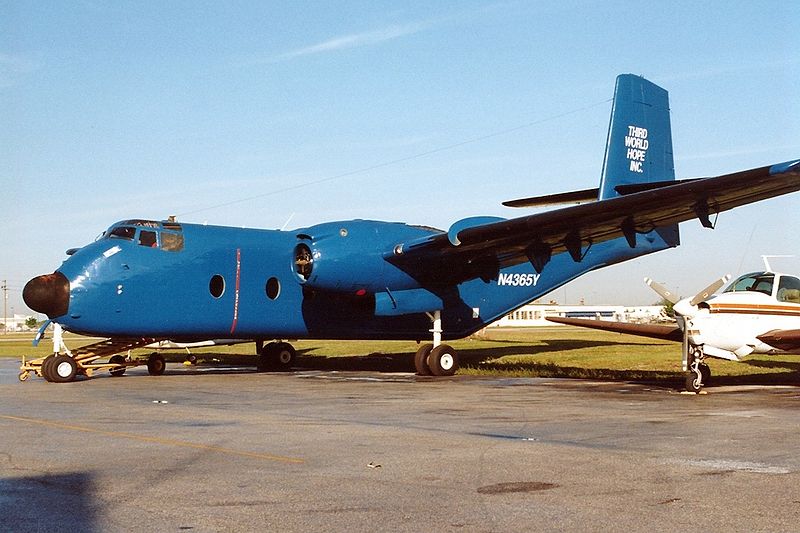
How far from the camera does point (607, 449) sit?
29.6 ft

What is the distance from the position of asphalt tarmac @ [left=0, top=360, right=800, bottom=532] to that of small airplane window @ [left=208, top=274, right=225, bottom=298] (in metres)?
6.65

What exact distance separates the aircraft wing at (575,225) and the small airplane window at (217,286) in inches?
176

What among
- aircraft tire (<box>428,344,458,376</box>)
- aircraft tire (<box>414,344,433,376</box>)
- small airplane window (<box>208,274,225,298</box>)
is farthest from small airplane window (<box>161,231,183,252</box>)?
aircraft tire (<box>428,344,458,376</box>)

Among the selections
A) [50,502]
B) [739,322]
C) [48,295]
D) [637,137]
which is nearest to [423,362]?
[739,322]

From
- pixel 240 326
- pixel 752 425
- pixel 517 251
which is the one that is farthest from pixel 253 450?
pixel 517 251

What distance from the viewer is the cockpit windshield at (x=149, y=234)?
21.1 metres

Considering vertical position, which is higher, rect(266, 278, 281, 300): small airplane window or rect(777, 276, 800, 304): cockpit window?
rect(266, 278, 281, 300): small airplane window

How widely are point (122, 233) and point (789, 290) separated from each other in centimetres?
1605

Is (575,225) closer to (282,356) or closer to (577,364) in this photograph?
(577,364)

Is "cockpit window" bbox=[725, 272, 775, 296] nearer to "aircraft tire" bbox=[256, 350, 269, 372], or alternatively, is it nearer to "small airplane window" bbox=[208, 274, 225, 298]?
→ "small airplane window" bbox=[208, 274, 225, 298]

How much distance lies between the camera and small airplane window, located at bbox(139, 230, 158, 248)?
69.5ft

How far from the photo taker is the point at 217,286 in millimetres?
22062

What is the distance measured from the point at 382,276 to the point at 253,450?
13.6 meters

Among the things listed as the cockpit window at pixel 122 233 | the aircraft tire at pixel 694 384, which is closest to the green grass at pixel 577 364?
the aircraft tire at pixel 694 384
